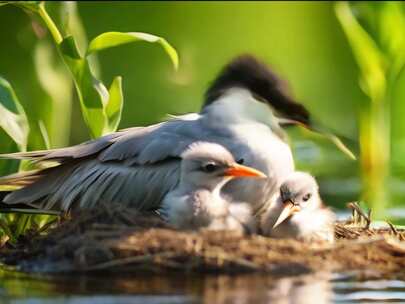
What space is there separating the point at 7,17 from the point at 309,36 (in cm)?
591

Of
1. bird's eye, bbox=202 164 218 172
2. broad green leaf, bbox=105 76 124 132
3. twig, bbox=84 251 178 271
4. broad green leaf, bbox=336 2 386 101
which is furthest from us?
broad green leaf, bbox=336 2 386 101

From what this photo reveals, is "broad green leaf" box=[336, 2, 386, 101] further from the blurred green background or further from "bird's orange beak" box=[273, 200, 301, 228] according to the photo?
"bird's orange beak" box=[273, 200, 301, 228]

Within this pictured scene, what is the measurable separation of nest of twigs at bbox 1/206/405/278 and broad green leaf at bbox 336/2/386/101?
4753mm

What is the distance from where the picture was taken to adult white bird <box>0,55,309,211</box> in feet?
32.1

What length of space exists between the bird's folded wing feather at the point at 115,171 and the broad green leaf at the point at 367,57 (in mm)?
4134

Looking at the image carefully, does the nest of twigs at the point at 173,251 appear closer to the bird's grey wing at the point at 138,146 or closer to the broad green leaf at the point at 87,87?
the bird's grey wing at the point at 138,146

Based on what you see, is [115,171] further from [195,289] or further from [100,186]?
[195,289]

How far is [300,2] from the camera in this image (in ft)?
95.8

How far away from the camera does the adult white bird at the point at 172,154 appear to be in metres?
9.79

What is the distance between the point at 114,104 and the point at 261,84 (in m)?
0.99

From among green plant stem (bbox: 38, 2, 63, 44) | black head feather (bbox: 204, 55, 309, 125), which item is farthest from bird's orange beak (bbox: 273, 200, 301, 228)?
green plant stem (bbox: 38, 2, 63, 44)

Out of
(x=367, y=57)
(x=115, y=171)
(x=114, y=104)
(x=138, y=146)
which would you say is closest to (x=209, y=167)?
(x=138, y=146)

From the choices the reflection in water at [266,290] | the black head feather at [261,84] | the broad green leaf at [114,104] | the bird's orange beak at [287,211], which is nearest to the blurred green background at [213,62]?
the broad green leaf at [114,104]

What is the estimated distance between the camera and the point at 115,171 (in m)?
9.95
